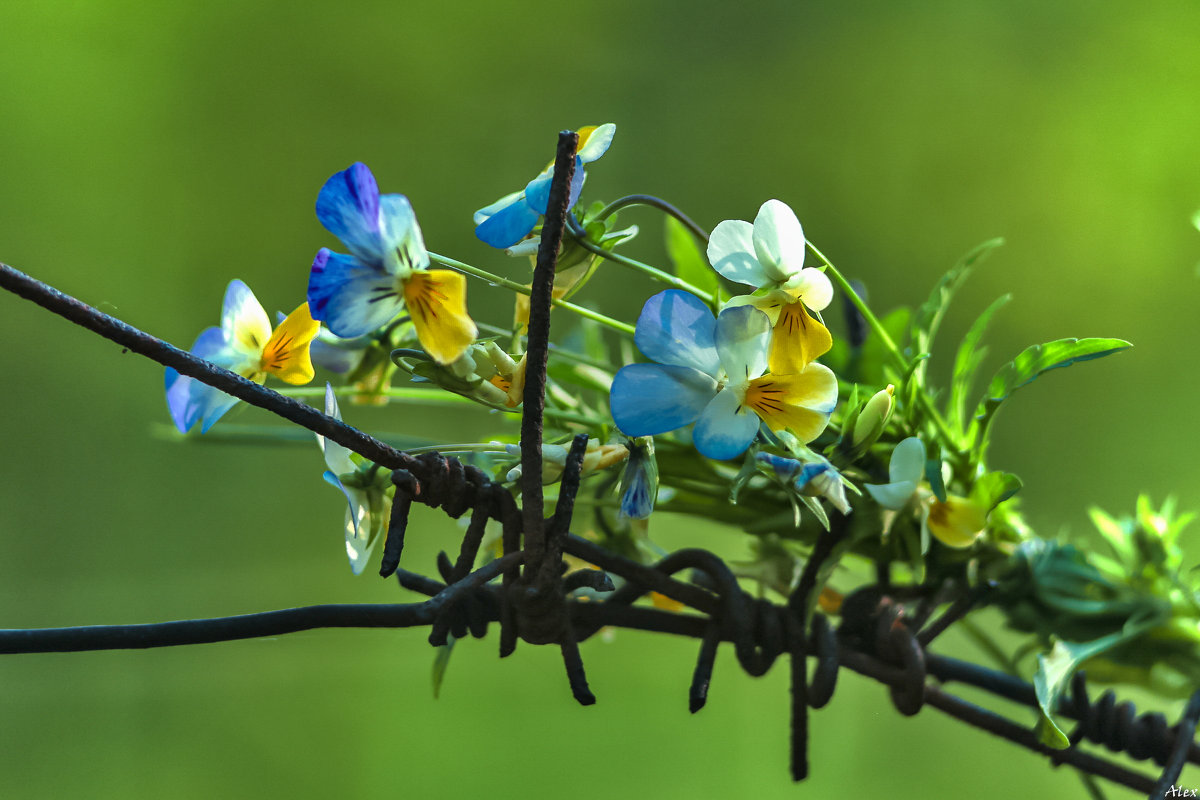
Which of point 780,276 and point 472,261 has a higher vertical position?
point 472,261

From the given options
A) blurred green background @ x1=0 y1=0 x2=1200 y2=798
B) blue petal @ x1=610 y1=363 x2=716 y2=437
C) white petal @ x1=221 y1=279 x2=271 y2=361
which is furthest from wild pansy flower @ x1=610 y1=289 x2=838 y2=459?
blurred green background @ x1=0 y1=0 x2=1200 y2=798

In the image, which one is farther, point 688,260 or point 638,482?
point 688,260

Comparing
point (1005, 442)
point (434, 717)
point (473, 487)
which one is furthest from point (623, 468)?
point (1005, 442)

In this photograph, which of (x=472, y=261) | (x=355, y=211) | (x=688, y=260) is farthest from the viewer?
(x=472, y=261)

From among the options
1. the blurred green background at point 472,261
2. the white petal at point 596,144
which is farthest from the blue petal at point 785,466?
the blurred green background at point 472,261

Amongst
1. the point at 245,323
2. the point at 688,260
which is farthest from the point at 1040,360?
the point at 245,323

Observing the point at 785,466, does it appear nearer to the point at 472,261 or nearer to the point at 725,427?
the point at 725,427

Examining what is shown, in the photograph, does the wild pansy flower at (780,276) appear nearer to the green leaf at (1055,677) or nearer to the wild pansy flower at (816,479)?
the wild pansy flower at (816,479)

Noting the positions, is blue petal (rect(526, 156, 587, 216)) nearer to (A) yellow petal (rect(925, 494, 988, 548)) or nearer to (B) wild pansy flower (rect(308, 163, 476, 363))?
(B) wild pansy flower (rect(308, 163, 476, 363))

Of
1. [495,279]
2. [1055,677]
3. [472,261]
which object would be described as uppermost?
[472,261]
